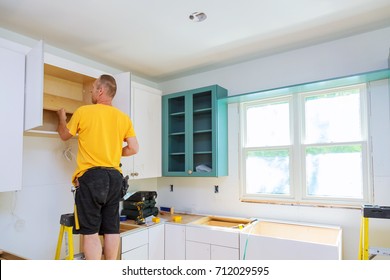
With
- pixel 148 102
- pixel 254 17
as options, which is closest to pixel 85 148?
pixel 148 102

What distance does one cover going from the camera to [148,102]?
3213mm

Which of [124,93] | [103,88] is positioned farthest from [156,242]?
[103,88]

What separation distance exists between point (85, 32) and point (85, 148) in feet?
3.93

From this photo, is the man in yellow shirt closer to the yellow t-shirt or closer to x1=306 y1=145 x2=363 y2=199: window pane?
the yellow t-shirt

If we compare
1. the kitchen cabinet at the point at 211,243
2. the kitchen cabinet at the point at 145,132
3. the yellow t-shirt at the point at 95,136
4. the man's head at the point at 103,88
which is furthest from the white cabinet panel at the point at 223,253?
the man's head at the point at 103,88

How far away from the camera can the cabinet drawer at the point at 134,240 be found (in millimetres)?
2453

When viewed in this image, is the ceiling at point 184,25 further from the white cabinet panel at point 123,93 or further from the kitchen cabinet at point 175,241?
the kitchen cabinet at point 175,241

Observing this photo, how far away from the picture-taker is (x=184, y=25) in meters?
2.27

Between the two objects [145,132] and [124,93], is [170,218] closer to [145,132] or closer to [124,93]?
[145,132]

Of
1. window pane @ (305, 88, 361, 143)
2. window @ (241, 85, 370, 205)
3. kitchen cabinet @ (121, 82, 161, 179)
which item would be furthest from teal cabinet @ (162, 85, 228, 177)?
window pane @ (305, 88, 361, 143)

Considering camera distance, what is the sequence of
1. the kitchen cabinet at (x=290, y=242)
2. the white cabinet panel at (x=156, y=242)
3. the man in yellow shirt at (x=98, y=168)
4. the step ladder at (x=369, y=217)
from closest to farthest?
the man in yellow shirt at (x=98, y=168) < the step ladder at (x=369, y=217) < the kitchen cabinet at (x=290, y=242) < the white cabinet panel at (x=156, y=242)

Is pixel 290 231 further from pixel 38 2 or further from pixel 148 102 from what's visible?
pixel 38 2

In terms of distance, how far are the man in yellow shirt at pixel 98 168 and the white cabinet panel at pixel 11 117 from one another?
0.32 m

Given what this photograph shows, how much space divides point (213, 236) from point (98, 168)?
139cm
